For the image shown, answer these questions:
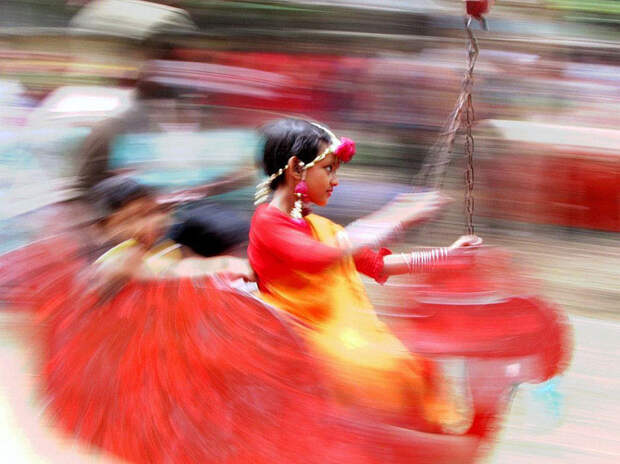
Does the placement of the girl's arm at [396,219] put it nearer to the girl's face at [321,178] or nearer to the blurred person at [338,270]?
the blurred person at [338,270]

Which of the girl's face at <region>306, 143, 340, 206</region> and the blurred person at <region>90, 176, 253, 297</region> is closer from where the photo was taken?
the girl's face at <region>306, 143, 340, 206</region>

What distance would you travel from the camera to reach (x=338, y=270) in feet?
7.40

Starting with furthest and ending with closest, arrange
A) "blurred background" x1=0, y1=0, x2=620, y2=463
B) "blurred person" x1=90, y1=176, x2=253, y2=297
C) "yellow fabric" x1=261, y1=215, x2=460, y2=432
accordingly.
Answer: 1. "blurred background" x1=0, y1=0, x2=620, y2=463
2. "blurred person" x1=90, y1=176, x2=253, y2=297
3. "yellow fabric" x1=261, y1=215, x2=460, y2=432

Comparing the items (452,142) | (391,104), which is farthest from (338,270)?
(391,104)

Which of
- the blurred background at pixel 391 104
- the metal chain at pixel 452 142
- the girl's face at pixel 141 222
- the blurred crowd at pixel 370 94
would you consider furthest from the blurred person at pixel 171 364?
the blurred crowd at pixel 370 94

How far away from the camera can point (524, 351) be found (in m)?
2.15

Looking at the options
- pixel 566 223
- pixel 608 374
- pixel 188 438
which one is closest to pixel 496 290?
pixel 188 438

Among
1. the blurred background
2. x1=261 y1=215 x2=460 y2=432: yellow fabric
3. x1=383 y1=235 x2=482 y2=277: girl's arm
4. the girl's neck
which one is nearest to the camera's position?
x1=261 y1=215 x2=460 y2=432: yellow fabric

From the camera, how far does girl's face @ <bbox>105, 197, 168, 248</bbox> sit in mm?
2668

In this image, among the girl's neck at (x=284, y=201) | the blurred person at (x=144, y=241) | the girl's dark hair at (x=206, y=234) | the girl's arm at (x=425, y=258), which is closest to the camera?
the girl's arm at (x=425, y=258)

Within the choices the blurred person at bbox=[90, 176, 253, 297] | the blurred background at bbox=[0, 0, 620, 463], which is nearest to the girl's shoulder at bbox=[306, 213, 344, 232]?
the blurred person at bbox=[90, 176, 253, 297]

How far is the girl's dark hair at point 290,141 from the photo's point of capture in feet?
7.40

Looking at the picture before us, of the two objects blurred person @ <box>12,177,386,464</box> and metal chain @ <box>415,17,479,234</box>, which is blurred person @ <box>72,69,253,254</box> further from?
metal chain @ <box>415,17,479,234</box>

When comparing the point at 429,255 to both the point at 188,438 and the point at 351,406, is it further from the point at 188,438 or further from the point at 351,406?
the point at 188,438
